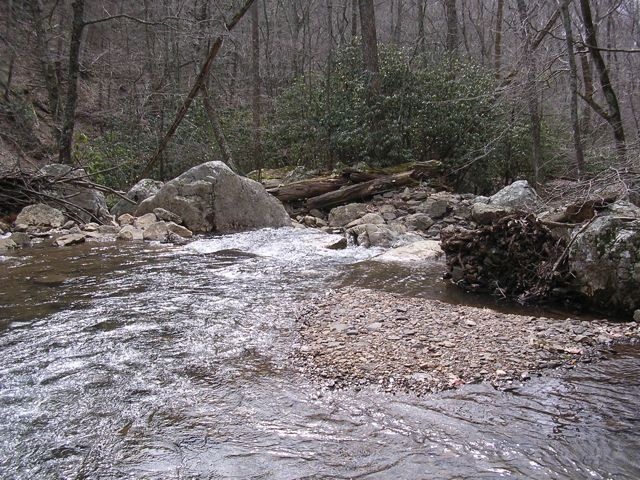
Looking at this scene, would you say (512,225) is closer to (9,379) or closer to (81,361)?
(81,361)

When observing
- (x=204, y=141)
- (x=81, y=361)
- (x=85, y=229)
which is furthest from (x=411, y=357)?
(x=204, y=141)

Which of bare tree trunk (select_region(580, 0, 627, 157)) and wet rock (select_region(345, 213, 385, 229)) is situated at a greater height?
bare tree trunk (select_region(580, 0, 627, 157))

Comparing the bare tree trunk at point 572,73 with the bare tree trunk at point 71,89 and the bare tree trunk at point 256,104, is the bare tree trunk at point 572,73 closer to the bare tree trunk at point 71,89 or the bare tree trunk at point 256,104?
the bare tree trunk at point 256,104

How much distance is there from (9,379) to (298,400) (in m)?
2.07

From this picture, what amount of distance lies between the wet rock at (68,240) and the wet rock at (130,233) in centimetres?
68

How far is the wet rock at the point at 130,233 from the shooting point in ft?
31.6

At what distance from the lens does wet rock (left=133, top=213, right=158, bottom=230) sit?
34.5 ft

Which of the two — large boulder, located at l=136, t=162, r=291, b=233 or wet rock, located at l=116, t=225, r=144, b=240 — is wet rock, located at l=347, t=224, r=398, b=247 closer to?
large boulder, located at l=136, t=162, r=291, b=233

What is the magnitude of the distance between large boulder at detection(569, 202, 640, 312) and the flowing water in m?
1.18

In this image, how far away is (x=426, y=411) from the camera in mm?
3250

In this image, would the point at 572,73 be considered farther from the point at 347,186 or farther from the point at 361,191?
the point at 347,186

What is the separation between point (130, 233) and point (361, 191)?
18.8 feet

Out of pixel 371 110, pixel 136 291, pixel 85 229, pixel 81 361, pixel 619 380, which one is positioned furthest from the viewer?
pixel 371 110

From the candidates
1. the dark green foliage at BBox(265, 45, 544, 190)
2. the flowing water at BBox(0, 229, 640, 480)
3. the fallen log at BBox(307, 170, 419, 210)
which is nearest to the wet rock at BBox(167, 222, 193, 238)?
the fallen log at BBox(307, 170, 419, 210)
